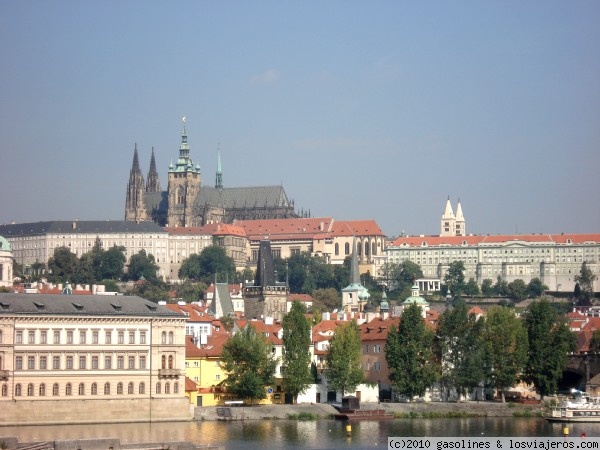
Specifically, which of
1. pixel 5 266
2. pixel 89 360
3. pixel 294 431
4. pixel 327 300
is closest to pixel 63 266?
pixel 327 300

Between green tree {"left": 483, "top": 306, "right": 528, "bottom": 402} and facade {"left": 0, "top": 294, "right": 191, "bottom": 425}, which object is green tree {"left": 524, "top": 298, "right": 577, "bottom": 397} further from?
facade {"left": 0, "top": 294, "right": 191, "bottom": 425}

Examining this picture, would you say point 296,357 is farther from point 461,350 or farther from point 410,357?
point 461,350

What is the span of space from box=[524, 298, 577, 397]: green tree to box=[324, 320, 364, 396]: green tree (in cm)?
901

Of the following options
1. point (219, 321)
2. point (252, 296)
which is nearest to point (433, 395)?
point (219, 321)

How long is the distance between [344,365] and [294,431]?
11.0 metres

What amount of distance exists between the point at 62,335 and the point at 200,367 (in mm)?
10864

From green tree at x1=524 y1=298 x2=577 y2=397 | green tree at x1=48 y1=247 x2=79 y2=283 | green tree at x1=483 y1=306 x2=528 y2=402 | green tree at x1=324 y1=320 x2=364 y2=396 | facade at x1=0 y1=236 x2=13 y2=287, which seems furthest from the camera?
green tree at x1=48 y1=247 x2=79 y2=283

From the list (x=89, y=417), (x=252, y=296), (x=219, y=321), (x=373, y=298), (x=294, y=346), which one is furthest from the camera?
(x=373, y=298)

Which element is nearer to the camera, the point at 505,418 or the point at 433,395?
the point at 505,418

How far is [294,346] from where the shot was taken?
80.8m

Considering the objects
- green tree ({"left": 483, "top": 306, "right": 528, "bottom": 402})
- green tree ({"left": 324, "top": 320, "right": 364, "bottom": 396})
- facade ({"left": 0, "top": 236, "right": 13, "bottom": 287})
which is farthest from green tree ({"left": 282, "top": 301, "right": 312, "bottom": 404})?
facade ({"left": 0, "top": 236, "right": 13, "bottom": 287})

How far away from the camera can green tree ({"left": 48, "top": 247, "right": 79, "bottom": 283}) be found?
192 metres

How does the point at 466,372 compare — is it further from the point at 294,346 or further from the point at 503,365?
the point at 294,346

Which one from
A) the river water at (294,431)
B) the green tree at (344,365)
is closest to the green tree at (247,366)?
the green tree at (344,365)
